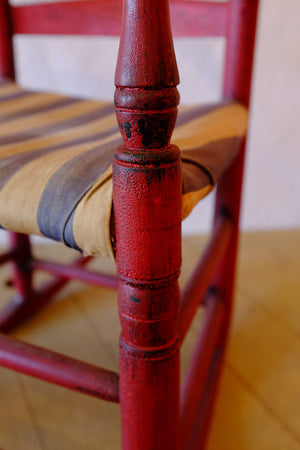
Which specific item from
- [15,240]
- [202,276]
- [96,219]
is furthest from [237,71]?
[15,240]

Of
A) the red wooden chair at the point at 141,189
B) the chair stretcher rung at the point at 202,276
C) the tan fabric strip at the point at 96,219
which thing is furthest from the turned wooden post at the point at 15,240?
the tan fabric strip at the point at 96,219

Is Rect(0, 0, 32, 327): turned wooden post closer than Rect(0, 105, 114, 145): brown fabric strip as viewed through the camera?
No

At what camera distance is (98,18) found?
0.67 meters

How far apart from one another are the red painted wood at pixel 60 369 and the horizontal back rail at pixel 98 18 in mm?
473

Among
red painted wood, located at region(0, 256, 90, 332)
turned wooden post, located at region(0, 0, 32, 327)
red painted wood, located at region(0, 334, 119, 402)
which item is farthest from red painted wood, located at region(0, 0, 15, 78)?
red painted wood, located at region(0, 334, 119, 402)

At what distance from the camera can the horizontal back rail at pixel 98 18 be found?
0.60 meters

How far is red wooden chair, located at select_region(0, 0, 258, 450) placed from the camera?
257 millimetres

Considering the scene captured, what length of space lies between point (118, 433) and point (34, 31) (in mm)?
659

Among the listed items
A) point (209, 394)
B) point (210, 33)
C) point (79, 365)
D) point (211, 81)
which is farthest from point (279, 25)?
point (79, 365)

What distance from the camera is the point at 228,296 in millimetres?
763

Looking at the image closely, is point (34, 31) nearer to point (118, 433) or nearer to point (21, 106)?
point (21, 106)

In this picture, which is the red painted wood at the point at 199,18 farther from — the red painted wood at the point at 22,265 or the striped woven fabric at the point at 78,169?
the red painted wood at the point at 22,265

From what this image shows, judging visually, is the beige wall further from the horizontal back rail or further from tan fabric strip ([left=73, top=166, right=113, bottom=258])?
tan fabric strip ([left=73, top=166, right=113, bottom=258])

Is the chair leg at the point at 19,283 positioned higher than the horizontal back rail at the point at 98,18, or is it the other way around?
the horizontal back rail at the point at 98,18
